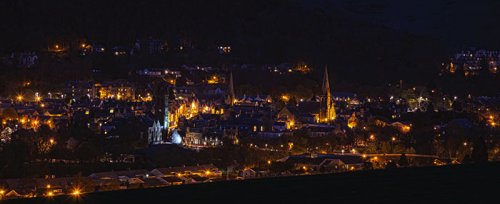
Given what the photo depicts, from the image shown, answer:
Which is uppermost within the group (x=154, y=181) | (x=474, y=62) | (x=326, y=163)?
(x=474, y=62)

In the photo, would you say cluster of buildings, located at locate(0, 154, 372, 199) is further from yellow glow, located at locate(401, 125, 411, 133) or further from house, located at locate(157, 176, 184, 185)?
yellow glow, located at locate(401, 125, 411, 133)

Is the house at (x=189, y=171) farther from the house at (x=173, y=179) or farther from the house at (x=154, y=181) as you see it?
the house at (x=154, y=181)

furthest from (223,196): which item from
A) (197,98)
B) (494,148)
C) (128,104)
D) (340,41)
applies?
(340,41)

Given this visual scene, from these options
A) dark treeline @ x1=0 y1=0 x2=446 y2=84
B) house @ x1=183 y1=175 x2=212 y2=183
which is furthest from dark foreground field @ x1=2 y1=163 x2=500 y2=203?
dark treeline @ x1=0 y1=0 x2=446 y2=84

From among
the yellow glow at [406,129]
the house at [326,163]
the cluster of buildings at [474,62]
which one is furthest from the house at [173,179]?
the cluster of buildings at [474,62]

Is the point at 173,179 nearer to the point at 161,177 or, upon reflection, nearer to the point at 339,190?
the point at 161,177

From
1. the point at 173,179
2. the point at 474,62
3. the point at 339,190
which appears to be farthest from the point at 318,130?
the point at 474,62
